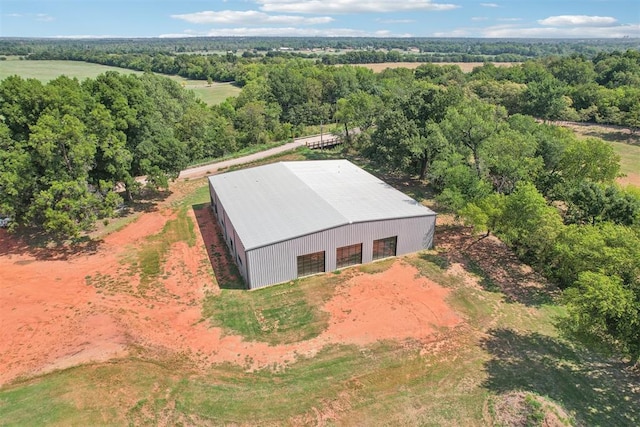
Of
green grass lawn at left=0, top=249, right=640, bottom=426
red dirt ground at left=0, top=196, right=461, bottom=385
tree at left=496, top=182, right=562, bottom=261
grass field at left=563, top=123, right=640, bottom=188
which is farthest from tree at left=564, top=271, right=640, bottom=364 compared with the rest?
grass field at left=563, top=123, right=640, bottom=188

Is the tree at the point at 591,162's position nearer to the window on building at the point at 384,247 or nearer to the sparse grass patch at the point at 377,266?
the window on building at the point at 384,247

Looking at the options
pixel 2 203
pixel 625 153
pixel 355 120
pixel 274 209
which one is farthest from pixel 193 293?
pixel 625 153

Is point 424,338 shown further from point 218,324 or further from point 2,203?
point 2,203

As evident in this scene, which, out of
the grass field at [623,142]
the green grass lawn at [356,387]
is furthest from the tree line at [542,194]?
the grass field at [623,142]

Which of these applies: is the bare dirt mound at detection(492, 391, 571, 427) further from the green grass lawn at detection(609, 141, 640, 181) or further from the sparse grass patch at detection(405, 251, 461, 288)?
the green grass lawn at detection(609, 141, 640, 181)

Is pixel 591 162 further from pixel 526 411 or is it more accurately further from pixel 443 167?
pixel 526 411
